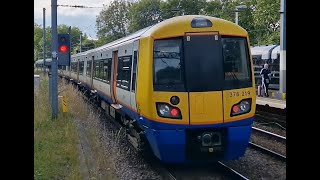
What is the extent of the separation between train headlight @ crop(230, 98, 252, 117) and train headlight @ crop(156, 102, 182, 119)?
3.11ft

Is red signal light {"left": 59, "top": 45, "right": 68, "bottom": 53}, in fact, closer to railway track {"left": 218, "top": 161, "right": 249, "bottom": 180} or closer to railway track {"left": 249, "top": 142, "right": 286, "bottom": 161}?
railway track {"left": 249, "top": 142, "right": 286, "bottom": 161}

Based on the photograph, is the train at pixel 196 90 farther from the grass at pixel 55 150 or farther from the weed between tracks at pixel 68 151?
the grass at pixel 55 150

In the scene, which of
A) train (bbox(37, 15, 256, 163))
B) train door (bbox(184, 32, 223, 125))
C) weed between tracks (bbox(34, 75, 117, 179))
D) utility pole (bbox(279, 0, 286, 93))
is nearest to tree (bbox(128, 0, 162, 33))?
utility pole (bbox(279, 0, 286, 93))

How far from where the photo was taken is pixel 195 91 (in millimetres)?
7457

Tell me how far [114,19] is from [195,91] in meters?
56.2

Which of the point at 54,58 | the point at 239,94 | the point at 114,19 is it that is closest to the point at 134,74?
the point at 239,94

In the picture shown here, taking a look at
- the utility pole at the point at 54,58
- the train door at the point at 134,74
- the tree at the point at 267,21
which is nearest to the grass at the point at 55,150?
the utility pole at the point at 54,58

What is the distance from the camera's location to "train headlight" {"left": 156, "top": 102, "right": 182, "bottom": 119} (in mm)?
7383

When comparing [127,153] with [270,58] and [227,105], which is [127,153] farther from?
[270,58]

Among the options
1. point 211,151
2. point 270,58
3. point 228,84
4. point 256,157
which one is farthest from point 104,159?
point 270,58

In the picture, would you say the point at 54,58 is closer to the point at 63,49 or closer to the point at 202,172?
the point at 63,49

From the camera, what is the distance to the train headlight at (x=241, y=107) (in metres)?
7.61
